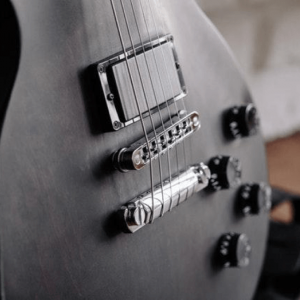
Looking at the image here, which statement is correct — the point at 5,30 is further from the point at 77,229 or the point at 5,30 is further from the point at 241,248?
the point at 241,248

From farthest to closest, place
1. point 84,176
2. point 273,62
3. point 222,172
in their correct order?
1. point 273,62
2. point 222,172
3. point 84,176

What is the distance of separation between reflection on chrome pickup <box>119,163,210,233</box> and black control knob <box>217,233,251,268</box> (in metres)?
0.09

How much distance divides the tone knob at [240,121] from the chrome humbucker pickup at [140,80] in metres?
0.11

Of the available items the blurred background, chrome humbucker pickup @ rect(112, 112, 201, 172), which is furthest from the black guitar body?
the blurred background

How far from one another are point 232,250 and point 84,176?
24 cm

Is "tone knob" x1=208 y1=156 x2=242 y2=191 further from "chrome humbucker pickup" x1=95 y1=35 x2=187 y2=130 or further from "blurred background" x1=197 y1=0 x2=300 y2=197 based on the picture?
"blurred background" x1=197 y1=0 x2=300 y2=197

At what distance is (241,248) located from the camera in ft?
2.07

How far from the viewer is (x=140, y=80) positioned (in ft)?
1.59

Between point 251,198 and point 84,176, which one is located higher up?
point 84,176

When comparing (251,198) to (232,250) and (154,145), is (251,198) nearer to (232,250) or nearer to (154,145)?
(232,250)

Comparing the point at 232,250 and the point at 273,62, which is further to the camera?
the point at 273,62

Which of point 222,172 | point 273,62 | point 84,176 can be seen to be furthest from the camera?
A: point 273,62

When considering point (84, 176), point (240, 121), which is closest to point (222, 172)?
point (240, 121)

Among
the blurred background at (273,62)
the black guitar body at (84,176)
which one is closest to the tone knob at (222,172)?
the black guitar body at (84,176)
